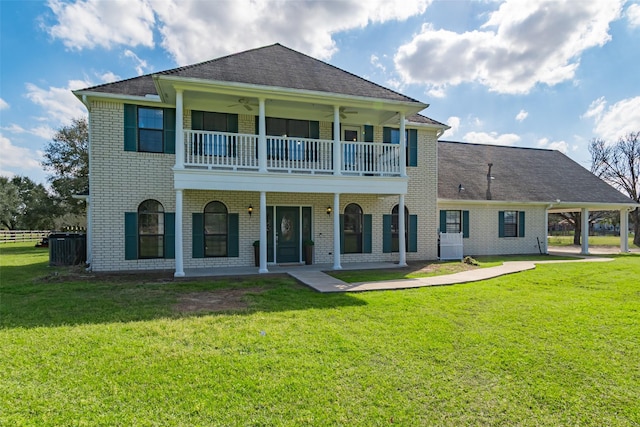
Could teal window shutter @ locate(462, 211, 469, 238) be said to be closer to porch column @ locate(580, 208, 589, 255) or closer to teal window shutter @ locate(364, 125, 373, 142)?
teal window shutter @ locate(364, 125, 373, 142)

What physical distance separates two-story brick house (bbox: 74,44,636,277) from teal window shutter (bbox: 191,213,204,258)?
0.11ft

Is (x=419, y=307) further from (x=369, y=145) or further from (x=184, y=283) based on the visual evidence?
(x=369, y=145)

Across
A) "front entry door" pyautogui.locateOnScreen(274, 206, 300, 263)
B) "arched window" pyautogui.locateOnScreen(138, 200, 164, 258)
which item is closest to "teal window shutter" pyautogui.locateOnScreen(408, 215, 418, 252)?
"front entry door" pyautogui.locateOnScreen(274, 206, 300, 263)

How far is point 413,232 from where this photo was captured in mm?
13703

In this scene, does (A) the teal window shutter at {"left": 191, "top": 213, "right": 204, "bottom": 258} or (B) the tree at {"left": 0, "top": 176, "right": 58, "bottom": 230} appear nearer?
(A) the teal window shutter at {"left": 191, "top": 213, "right": 204, "bottom": 258}

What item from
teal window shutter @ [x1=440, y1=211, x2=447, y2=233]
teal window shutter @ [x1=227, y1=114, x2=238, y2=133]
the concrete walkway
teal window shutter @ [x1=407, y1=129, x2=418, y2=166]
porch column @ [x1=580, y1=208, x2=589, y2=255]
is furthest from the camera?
porch column @ [x1=580, y1=208, x2=589, y2=255]

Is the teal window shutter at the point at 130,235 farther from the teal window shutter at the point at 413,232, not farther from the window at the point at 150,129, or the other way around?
the teal window shutter at the point at 413,232

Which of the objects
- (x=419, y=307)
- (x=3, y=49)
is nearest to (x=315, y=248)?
(x=419, y=307)

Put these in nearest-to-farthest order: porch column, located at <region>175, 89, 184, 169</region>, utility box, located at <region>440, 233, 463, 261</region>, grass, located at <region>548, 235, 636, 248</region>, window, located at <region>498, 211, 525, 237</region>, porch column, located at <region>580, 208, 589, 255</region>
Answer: porch column, located at <region>175, 89, 184, 169</region>, utility box, located at <region>440, 233, 463, 261</region>, window, located at <region>498, 211, 525, 237</region>, porch column, located at <region>580, 208, 589, 255</region>, grass, located at <region>548, 235, 636, 248</region>

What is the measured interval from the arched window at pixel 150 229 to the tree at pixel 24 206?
97.2 ft

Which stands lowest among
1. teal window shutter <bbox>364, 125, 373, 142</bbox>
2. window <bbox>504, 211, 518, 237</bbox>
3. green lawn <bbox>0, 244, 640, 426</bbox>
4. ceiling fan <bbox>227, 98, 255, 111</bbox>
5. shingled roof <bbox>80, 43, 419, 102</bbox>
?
green lawn <bbox>0, 244, 640, 426</bbox>

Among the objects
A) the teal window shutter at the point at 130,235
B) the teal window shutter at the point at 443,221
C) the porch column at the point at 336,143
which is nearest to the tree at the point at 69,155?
the teal window shutter at the point at 130,235

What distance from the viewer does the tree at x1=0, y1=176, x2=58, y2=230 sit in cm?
3553

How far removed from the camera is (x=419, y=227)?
13.8 m
